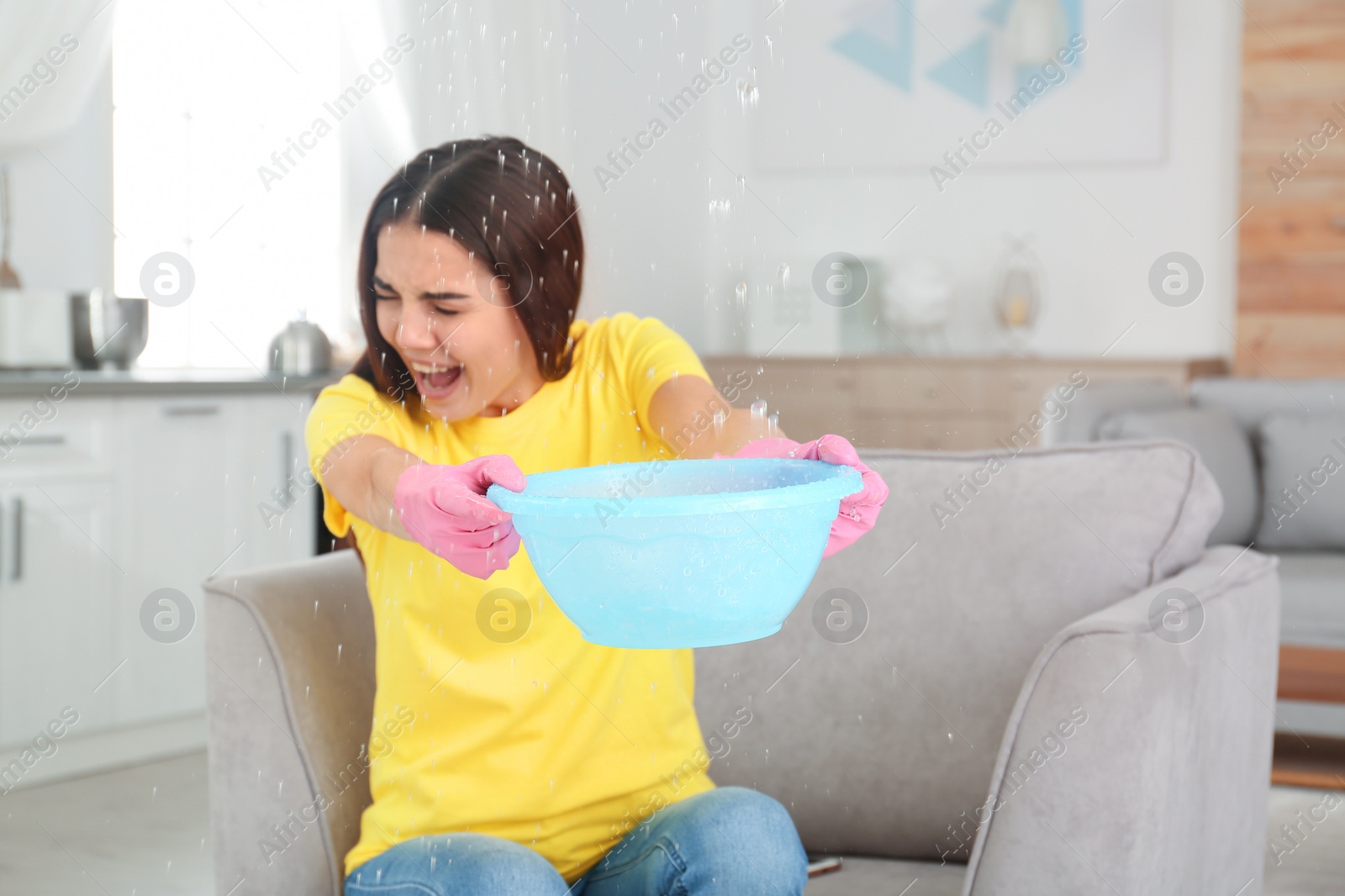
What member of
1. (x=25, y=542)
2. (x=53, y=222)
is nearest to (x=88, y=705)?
(x=25, y=542)

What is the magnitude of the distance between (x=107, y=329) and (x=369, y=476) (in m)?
2.56

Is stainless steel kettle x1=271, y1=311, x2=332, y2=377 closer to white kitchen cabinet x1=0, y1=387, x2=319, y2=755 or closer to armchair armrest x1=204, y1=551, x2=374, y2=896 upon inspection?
white kitchen cabinet x1=0, y1=387, x2=319, y2=755

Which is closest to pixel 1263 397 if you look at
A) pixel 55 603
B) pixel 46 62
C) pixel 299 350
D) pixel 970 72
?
Answer: pixel 970 72

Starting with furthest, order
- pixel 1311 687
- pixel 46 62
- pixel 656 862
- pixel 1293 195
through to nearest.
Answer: pixel 1293 195 < pixel 46 62 < pixel 1311 687 < pixel 656 862

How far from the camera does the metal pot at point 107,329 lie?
318 centimetres

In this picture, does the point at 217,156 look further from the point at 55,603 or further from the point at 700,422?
the point at 700,422

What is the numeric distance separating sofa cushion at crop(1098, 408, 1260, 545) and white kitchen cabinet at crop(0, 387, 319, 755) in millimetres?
2065

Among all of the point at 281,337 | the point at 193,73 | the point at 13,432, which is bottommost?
the point at 13,432

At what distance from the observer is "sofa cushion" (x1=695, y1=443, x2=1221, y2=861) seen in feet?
4.37

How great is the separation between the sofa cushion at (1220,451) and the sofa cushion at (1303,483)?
0.14ft

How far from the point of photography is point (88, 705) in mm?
2820

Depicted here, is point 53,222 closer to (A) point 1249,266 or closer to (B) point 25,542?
(B) point 25,542

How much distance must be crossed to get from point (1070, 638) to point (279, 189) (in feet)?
11.5

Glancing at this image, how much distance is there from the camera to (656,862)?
100 centimetres
